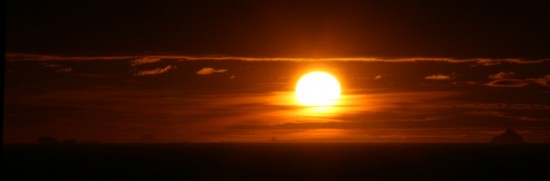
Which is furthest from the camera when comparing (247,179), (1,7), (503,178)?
(503,178)

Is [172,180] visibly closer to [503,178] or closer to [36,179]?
[36,179]

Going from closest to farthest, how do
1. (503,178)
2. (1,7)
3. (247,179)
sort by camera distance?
1. (1,7)
2. (247,179)
3. (503,178)

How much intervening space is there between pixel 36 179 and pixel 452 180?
1419 inches

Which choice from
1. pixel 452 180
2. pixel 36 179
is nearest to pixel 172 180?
pixel 36 179

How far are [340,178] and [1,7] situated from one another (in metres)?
70.3

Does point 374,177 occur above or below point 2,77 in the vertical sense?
below

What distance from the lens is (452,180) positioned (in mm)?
78750

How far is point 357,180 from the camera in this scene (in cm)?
7581

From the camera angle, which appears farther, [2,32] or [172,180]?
[172,180]

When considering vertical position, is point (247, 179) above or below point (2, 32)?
below

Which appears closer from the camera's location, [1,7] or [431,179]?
[1,7]

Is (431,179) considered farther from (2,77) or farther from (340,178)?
(2,77)

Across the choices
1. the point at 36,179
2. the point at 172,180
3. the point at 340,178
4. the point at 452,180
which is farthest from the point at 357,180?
the point at 36,179

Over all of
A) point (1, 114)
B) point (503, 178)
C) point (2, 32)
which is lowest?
point (503, 178)
